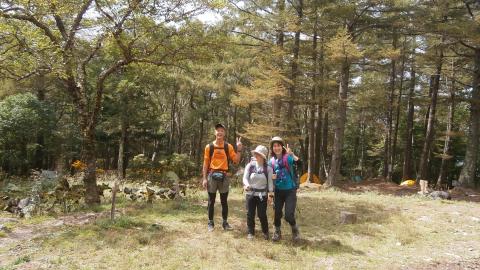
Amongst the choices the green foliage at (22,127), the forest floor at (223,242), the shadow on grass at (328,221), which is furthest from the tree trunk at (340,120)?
the green foliage at (22,127)

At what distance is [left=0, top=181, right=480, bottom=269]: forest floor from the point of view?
16.6ft

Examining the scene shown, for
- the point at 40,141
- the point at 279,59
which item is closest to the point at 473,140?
the point at 279,59

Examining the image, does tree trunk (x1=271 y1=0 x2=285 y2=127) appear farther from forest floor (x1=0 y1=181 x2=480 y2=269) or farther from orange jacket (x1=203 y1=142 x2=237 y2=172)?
orange jacket (x1=203 y1=142 x2=237 y2=172)

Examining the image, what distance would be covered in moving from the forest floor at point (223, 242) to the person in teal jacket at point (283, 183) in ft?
1.32

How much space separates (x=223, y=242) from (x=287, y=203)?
3.74 feet

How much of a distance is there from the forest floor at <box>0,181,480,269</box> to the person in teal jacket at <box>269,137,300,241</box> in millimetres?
402

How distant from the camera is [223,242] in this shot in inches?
231

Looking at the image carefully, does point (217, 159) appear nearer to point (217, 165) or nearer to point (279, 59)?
point (217, 165)

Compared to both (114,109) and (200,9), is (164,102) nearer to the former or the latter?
(114,109)

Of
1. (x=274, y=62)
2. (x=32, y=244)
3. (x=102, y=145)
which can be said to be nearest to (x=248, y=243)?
(x=32, y=244)

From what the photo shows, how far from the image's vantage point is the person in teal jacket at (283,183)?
19.4 ft

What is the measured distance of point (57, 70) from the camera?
7.64 metres

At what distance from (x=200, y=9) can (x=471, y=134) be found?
1358cm

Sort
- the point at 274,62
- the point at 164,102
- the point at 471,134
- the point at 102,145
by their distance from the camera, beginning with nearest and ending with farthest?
the point at 274,62
the point at 471,134
the point at 102,145
the point at 164,102
